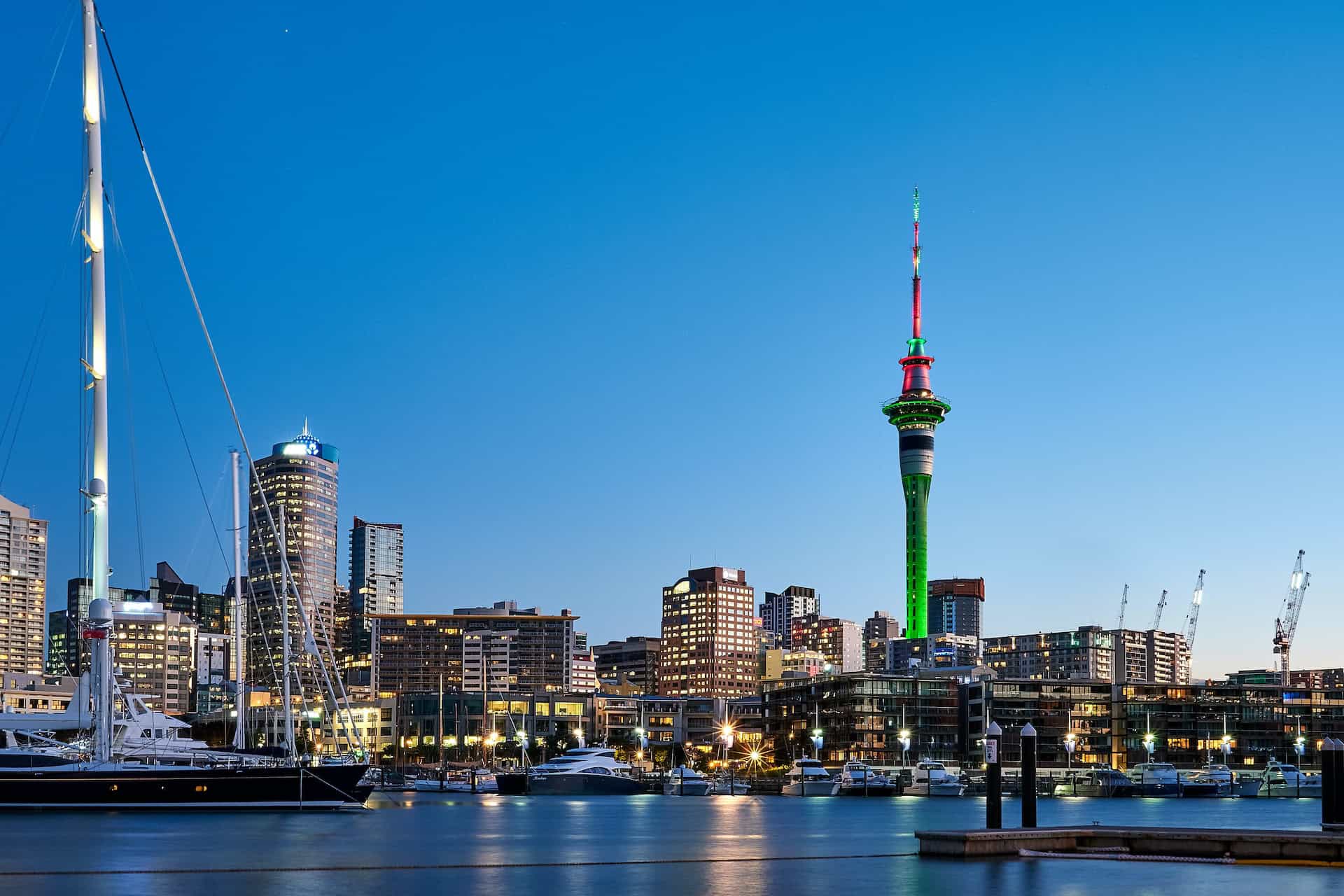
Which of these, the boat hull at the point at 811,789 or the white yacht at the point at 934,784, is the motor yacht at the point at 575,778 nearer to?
the boat hull at the point at 811,789

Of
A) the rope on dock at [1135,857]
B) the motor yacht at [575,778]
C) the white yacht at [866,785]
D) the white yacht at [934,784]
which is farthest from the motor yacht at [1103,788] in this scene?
the rope on dock at [1135,857]

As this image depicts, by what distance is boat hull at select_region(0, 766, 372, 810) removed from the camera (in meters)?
92.1

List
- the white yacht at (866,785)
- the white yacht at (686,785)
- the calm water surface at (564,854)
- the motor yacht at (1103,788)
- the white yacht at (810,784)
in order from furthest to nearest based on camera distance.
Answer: the motor yacht at (1103,788)
the white yacht at (810,784)
the white yacht at (686,785)
the white yacht at (866,785)
the calm water surface at (564,854)

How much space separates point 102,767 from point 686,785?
9769 cm

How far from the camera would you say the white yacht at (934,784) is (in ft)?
586

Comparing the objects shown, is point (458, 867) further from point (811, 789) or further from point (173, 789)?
point (811, 789)

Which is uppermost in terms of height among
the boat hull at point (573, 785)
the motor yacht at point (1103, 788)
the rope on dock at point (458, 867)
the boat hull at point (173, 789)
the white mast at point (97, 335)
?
the white mast at point (97, 335)

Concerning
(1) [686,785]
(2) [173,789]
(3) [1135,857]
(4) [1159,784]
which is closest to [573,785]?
(1) [686,785]

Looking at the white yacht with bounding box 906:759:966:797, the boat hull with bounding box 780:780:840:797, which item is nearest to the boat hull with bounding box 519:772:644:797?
the boat hull with bounding box 780:780:840:797

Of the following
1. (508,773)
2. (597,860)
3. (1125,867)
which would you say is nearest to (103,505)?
(597,860)

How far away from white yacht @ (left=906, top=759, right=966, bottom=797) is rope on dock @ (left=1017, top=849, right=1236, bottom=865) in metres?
127

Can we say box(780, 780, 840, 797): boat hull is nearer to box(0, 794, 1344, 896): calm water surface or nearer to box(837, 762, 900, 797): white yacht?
box(837, 762, 900, 797): white yacht

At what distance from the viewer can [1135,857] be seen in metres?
52.3

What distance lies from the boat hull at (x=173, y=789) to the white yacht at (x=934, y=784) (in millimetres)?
94352
